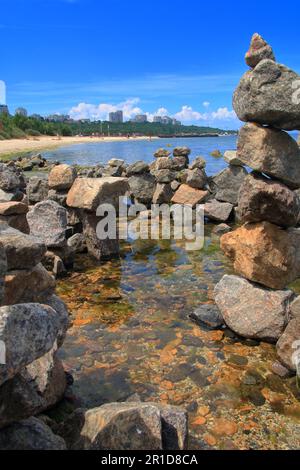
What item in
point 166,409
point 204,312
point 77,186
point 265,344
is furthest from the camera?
point 77,186

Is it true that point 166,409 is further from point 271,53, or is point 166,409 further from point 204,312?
point 271,53

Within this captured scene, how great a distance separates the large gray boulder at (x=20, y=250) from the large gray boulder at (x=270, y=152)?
3517 millimetres

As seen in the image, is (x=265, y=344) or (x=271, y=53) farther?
(x=265, y=344)

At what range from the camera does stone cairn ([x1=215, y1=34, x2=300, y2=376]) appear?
5.91 metres

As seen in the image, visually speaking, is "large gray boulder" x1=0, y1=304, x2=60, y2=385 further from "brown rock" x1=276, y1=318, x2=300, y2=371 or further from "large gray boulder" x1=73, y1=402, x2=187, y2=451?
"brown rock" x1=276, y1=318, x2=300, y2=371

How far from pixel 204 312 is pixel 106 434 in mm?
3962

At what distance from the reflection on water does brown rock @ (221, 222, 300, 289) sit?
1.12 meters

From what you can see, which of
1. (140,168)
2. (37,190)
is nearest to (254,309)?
(37,190)

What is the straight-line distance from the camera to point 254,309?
6863 millimetres

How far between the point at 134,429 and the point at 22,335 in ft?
5.01

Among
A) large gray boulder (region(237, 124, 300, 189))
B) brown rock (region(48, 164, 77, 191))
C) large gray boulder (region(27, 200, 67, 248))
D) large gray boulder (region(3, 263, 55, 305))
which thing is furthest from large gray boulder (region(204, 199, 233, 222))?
large gray boulder (region(3, 263, 55, 305))

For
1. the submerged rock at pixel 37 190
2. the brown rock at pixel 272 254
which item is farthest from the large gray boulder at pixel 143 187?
the brown rock at pixel 272 254
